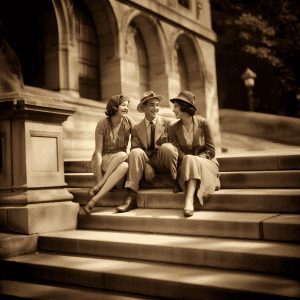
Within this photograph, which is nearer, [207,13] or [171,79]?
[171,79]

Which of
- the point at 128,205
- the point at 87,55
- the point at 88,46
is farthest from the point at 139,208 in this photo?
the point at 88,46

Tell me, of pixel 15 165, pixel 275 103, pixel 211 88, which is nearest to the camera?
pixel 15 165

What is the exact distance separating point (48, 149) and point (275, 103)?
19734mm

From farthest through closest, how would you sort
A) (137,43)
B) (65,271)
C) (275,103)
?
(275,103) → (137,43) → (65,271)

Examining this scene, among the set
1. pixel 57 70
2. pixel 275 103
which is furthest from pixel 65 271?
pixel 275 103

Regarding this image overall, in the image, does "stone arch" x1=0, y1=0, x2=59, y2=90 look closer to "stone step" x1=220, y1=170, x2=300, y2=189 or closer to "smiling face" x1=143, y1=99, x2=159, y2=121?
"smiling face" x1=143, y1=99, x2=159, y2=121

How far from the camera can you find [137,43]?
13469mm

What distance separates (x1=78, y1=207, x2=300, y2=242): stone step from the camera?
3783 millimetres

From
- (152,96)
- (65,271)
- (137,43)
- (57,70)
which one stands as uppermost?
(137,43)

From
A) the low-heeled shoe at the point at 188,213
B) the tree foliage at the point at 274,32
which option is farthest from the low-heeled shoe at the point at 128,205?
the tree foliage at the point at 274,32

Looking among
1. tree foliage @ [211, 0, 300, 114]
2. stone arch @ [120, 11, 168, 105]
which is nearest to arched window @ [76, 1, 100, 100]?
stone arch @ [120, 11, 168, 105]

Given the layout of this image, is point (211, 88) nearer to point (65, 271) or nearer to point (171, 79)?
point (171, 79)

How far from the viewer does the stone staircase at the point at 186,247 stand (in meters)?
3.34

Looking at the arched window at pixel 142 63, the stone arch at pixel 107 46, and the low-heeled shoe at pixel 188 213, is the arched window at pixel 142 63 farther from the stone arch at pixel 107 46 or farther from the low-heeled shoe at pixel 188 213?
the low-heeled shoe at pixel 188 213
